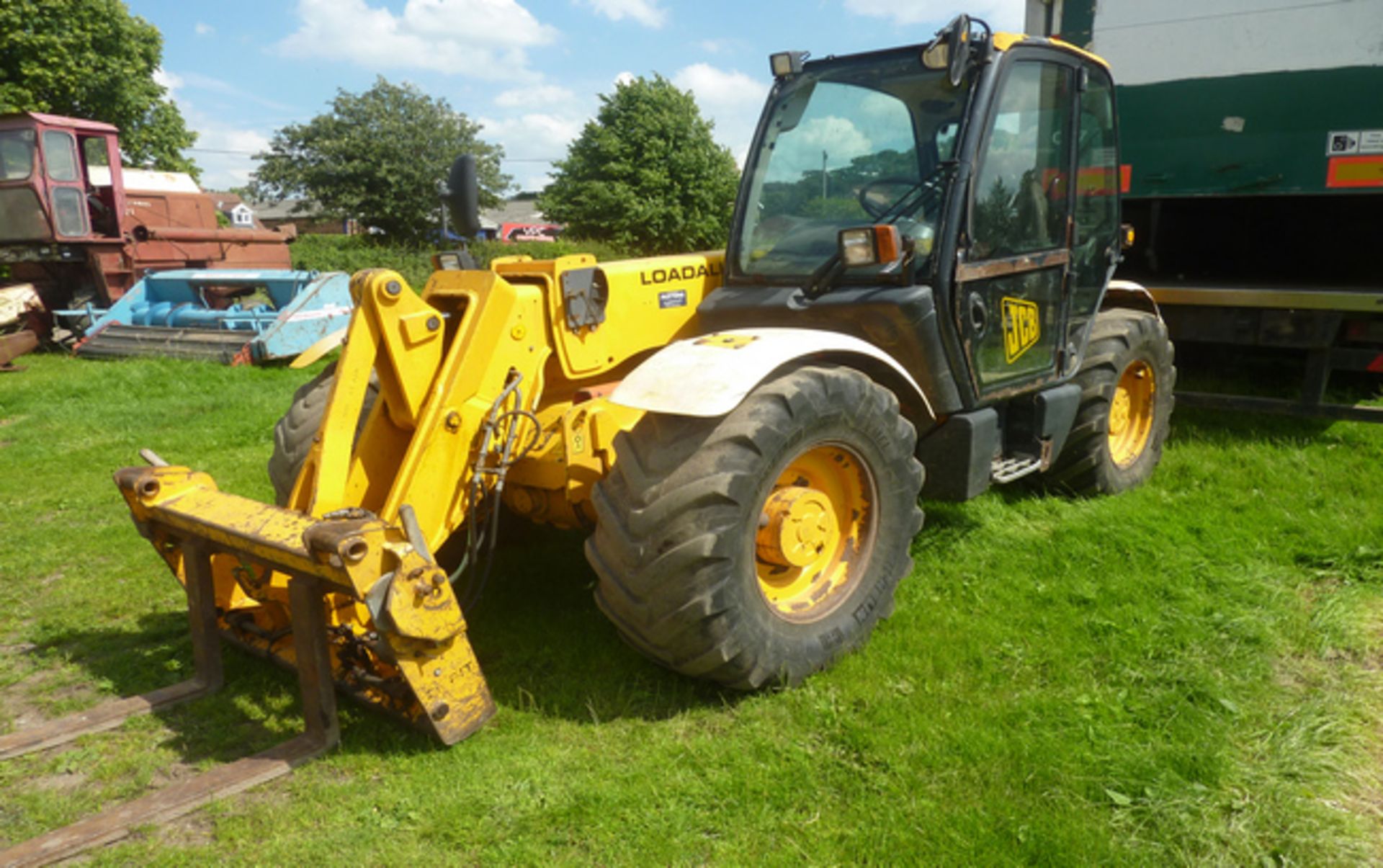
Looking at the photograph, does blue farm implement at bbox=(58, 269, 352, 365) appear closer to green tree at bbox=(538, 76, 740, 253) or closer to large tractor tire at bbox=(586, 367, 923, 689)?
large tractor tire at bbox=(586, 367, 923, 689)

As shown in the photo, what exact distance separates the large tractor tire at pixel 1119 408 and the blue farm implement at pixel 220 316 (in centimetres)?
767

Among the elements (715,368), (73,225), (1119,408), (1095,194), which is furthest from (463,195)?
(73,225)

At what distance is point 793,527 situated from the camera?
326cm

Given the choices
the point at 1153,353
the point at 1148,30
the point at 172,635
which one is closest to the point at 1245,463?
the point at 1153,353

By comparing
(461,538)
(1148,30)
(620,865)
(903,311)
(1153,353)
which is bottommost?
(620,865)

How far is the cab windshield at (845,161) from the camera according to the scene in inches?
154

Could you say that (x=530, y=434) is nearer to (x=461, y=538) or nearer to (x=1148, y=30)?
(x=461, y=538)

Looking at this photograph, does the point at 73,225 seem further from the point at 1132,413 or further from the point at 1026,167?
the point at 1132,413

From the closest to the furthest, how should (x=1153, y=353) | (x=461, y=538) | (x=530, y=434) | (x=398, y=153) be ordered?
(x=530, y=434)
(x=461, y=538)
(x=1153, y=353)
(x=398, y=153)

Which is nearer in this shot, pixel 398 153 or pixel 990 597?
pixel 990 597

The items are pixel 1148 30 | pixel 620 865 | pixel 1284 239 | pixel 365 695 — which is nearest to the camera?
pixel 620 865

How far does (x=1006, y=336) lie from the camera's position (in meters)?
4.27

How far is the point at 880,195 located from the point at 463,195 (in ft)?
5.60

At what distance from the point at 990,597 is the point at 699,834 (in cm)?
187
